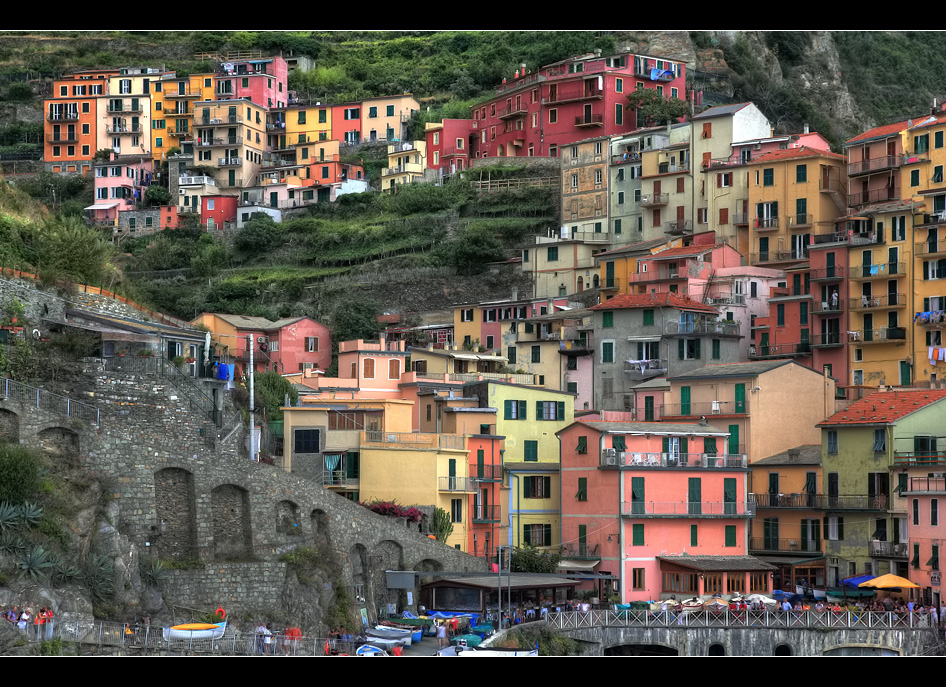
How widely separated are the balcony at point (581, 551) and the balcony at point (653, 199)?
3533 cm

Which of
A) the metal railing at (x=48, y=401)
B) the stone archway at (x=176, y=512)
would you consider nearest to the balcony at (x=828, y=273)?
the stone archway at (x=176, y=512)

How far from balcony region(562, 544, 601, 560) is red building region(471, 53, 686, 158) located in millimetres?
46717

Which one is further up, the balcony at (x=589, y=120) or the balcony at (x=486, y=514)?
the balcony at (x=589, y=120)

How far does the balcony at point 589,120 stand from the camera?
10781cm

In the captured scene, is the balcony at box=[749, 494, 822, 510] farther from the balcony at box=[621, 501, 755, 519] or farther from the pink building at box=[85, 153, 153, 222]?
the pink building at box=[85, 153, 153, 222]

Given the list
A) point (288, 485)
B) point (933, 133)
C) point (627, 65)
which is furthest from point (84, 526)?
point (627, 65)

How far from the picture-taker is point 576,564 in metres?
64.4

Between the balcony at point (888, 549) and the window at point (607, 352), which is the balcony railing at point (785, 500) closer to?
the balcony at point (888, 549)

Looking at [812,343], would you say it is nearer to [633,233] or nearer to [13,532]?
[633,233]

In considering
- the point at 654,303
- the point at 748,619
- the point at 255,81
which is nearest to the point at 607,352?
the point at 654,303

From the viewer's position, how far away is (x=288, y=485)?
182 ft

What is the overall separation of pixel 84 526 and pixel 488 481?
2154 centimetres

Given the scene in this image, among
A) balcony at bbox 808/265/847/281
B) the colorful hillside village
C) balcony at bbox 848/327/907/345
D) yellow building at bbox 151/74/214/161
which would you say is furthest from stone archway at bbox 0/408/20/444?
yellow building at bbox 151/74/214/161

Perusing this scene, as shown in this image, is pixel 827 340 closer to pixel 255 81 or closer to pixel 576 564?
pixel 576 564
